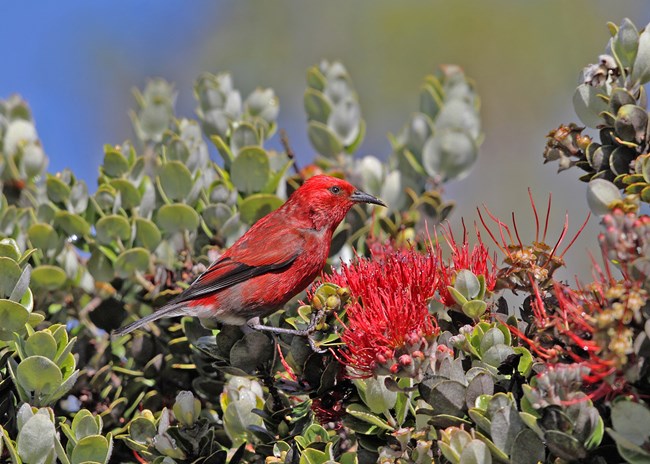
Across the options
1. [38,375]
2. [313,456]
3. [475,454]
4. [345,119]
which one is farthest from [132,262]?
[475,454]

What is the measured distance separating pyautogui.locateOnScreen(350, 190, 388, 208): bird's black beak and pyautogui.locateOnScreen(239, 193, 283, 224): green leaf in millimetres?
454

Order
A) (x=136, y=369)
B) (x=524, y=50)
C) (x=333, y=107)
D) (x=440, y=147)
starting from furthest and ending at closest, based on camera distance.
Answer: (x=524, y=50) < (x=333, y=107) < (x=440, y=147) < (x=136, y=369)

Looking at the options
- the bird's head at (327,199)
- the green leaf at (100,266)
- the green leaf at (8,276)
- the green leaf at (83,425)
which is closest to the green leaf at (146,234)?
the green leaf at (100,266)

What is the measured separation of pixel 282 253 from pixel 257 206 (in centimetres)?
48

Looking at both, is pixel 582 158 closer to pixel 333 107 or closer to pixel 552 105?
pixel 333 107

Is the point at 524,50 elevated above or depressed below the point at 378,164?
above

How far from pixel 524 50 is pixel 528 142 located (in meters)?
1.54

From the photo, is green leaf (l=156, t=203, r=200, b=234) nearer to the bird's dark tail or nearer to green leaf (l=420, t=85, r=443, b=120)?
the bird's dark tail

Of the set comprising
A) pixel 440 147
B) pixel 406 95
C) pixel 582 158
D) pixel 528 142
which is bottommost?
pixel 582 158

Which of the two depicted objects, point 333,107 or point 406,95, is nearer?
point 333,107

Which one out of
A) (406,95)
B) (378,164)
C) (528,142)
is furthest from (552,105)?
(378,164)

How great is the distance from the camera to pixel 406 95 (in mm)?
10461

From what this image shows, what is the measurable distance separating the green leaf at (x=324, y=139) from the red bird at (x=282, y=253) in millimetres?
309

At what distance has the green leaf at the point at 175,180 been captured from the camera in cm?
386
